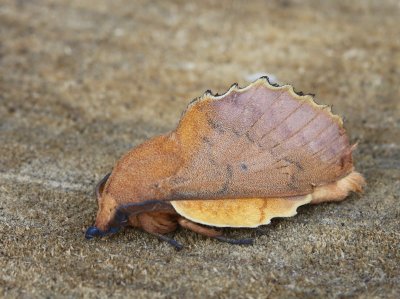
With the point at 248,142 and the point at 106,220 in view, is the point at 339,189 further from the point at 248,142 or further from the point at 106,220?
the point at 106,220

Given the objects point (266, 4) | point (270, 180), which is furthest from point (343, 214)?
point (266, 4)

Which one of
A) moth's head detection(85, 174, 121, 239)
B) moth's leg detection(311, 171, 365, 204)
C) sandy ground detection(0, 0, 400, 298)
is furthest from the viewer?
moth's leg detection(311, 171, 365, 204)

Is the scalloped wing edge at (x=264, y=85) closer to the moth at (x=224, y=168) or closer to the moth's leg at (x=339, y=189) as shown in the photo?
the moth at (x=224, y=168)

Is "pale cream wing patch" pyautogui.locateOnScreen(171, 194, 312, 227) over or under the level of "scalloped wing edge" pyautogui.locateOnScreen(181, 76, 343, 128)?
under

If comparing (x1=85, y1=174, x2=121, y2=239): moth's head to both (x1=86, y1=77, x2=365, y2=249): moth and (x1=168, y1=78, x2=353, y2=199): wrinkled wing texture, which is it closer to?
(x1=86, y1=77, x2=365, y2=249): moth

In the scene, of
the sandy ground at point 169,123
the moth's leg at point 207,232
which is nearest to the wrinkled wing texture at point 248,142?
the moth's leg at point 207,232

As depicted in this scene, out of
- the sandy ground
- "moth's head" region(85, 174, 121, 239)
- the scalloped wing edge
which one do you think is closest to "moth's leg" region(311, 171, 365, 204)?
the sandy ground

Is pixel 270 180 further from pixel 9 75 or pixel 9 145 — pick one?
pixel 9 75
